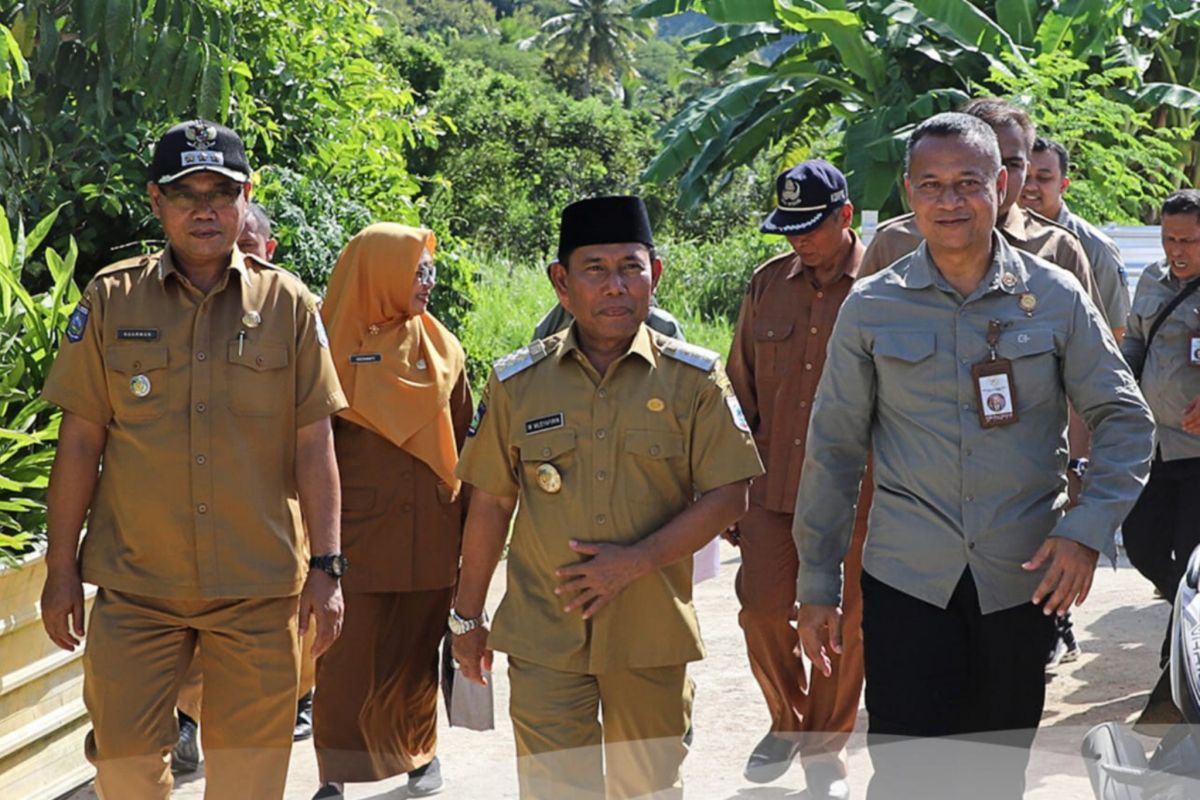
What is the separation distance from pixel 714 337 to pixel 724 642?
13.3 meters

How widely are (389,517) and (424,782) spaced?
39.3 inches

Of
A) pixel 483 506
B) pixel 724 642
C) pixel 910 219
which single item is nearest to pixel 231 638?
pixel 483 506

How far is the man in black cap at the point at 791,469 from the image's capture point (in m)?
6.00

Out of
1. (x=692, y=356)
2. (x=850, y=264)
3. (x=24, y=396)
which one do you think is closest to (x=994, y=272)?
(x=692, y=356)

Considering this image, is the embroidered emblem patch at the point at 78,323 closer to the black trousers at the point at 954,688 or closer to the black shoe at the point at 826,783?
the black trousers at the point at 954,688

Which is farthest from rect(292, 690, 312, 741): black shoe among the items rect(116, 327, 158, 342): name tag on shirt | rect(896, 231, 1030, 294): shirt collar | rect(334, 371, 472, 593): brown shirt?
rect(896, 231, 1030, 294): shirt collar

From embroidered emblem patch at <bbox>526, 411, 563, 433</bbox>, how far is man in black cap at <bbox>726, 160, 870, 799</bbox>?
169 cm

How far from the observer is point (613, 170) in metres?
37.3

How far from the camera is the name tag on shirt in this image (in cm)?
463

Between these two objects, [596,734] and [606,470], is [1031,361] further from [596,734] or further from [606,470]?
[596,734]

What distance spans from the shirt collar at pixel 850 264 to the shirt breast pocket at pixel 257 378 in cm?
220

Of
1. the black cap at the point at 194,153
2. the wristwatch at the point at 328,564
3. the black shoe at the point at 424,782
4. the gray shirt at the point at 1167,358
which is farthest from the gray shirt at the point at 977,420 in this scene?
the gray shirt at the point at 1167,358

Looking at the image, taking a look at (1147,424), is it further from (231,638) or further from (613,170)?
(613,170)

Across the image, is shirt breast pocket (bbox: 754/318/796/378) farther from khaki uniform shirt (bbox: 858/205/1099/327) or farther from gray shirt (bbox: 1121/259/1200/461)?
gray shirt (bbox: 1121/259/1200/461)
